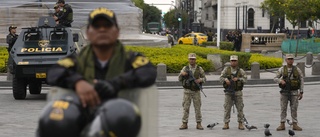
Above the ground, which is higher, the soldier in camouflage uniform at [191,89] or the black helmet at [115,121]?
the black helmet at [115,121]

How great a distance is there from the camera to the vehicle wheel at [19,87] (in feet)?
71.1

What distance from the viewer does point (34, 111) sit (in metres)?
19.4

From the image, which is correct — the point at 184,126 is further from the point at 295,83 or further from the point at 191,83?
the point at 295,83

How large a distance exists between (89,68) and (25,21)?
32.5 metres

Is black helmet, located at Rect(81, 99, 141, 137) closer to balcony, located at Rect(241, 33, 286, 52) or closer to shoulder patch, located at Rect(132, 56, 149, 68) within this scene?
shoulder patch, located at Rect(132, 56, 149, 68)

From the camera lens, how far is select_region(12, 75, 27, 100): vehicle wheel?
71.1 ft

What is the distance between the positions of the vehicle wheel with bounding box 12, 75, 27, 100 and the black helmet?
17.3 m

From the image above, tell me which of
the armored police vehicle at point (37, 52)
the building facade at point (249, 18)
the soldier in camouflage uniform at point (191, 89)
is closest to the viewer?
the soldier in camouflage uniform at point (191, 89)

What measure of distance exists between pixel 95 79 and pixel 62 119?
1.47ft

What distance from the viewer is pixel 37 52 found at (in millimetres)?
21953

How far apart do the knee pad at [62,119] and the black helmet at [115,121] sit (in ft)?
0.24

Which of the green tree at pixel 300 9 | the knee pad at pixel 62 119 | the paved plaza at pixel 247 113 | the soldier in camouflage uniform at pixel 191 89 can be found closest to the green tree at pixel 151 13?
the green tree at pixel 300 9

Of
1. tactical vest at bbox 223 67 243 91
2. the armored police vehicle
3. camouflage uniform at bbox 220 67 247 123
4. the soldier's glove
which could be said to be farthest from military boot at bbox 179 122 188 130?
the soldier's glove

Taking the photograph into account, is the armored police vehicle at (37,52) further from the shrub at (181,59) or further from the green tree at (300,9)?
the green tree at (300,9)
